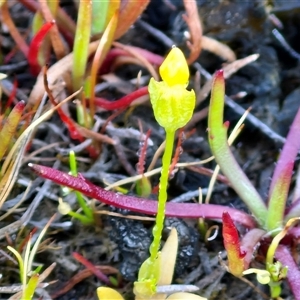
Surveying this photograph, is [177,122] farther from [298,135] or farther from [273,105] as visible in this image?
[273,105]

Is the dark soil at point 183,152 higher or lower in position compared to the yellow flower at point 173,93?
lower

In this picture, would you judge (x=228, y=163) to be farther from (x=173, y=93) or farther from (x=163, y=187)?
(x=173, y=93)

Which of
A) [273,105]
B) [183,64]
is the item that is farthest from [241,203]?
[183,64]

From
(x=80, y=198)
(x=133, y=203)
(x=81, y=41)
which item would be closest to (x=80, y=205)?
(x=80, y=198)

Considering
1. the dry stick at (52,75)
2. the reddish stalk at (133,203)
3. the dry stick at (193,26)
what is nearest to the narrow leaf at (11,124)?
the reddish stalk at (133,203)

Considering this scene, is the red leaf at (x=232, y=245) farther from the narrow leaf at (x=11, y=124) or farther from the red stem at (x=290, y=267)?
the narrow leaf at (x=11, y=124)

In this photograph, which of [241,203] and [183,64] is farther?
[241,203]
